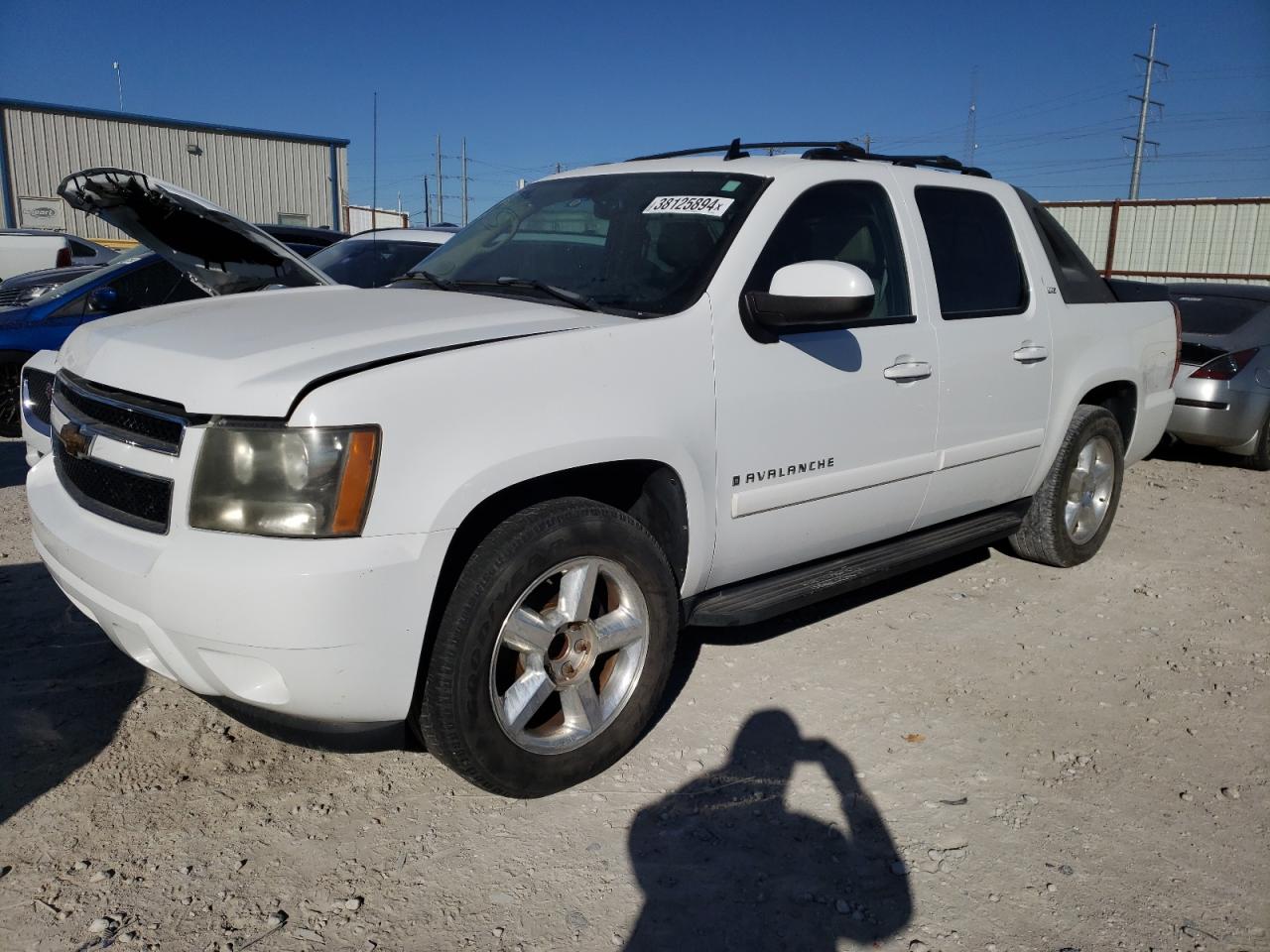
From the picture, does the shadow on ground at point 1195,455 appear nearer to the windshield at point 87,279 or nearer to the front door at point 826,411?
the front door at point 826,411

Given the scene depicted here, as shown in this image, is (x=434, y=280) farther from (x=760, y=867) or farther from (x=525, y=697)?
(x=760, y=867)

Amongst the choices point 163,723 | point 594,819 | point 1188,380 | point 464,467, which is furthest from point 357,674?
point 1188,380

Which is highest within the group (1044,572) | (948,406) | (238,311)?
(238,311)

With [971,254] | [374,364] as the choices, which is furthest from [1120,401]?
[374,364]

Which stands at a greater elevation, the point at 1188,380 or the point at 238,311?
the point at 238,311

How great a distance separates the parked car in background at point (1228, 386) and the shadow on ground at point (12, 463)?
834 centimetres

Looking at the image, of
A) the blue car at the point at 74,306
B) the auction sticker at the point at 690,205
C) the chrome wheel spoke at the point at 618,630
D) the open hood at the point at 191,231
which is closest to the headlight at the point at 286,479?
the chrome wheel spoke at the point at 618,630

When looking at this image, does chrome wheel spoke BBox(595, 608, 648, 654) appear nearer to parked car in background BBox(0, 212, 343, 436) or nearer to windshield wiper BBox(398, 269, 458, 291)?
windshield wiper BBox(398, 269, 458, 291)

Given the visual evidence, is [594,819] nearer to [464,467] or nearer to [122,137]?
[464,467]

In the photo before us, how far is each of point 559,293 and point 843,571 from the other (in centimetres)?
149

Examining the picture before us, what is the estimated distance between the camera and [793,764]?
10.4ft

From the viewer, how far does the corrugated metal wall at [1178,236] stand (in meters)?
18.4

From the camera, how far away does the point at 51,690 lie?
3.46m

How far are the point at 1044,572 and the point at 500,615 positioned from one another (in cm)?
356
